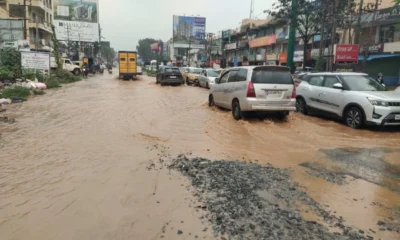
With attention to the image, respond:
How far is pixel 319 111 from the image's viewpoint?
1009 cm

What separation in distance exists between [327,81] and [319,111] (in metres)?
0.93

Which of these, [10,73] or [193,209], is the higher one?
[10,73]

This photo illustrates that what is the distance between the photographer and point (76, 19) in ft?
145

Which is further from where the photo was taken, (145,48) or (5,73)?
(145,48)

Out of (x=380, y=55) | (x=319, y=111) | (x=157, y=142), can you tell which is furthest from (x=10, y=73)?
(x=380, y=55)

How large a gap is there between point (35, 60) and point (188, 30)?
40.5m

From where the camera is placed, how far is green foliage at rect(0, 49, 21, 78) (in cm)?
1984

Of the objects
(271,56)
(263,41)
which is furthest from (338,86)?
(263,41)

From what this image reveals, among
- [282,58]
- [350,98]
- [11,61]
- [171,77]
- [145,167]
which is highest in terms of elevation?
[282,58]

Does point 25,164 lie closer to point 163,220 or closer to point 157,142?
point 157,142

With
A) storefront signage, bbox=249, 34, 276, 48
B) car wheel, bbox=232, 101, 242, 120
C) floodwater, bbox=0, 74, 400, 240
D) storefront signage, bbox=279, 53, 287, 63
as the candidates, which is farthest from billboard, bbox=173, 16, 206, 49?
car wheel, bbox=232, 101, 242, 120

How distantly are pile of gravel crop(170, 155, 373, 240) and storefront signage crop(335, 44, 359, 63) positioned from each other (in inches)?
552

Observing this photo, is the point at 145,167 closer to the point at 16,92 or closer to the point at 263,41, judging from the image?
the point at 16,92

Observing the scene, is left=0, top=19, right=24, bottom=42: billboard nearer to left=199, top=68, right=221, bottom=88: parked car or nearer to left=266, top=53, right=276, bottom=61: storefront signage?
left=199, top=68, right=221, bottom=88: parked car
